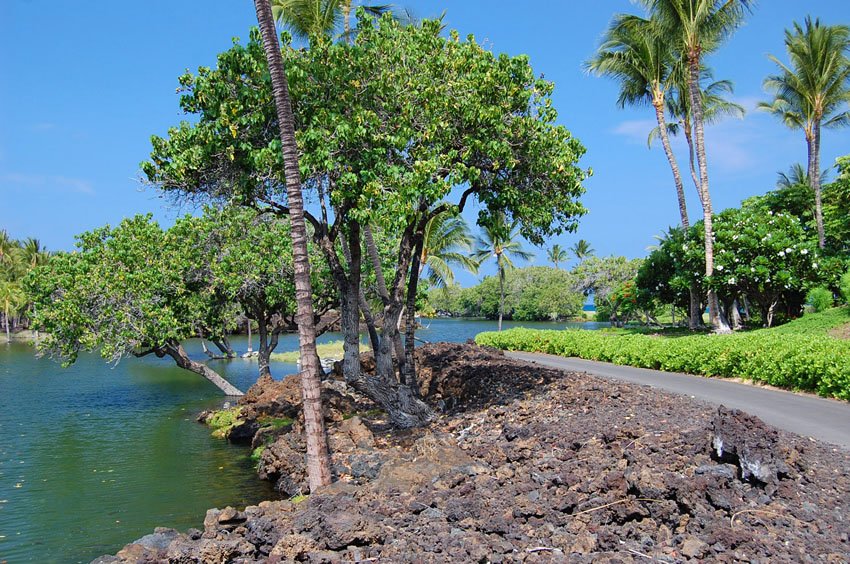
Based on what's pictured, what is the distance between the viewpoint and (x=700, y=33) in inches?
1025

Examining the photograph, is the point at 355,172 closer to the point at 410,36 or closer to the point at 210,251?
the point at 410,36

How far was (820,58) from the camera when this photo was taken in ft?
102

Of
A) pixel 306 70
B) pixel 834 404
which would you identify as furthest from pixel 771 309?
pixel 306 70

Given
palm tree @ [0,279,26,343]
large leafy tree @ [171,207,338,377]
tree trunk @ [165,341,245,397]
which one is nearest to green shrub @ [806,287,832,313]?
large leafy tree @ [171,207,338,377]

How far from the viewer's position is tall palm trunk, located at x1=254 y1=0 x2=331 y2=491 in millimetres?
10109

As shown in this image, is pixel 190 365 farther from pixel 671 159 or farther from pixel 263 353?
pixel 671 159

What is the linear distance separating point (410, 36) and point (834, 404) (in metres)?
11.7

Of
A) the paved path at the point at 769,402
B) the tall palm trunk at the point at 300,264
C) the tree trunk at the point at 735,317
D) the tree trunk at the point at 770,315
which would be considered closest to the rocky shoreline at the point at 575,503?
the tall palm trunk at the point at 300,264

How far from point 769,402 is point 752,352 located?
361 cm

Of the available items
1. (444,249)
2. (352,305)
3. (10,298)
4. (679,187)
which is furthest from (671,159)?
(10,298)

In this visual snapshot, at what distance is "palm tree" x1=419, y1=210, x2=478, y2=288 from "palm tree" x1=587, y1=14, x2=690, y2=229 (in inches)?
386

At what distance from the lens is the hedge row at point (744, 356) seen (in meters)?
14.1

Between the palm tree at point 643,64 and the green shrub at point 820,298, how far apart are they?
20.4ft

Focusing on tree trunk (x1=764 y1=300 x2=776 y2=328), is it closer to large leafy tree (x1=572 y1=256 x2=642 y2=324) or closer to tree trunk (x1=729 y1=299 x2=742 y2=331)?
tree trunk (x1=729 y1=299 x2=742 y2=331)
